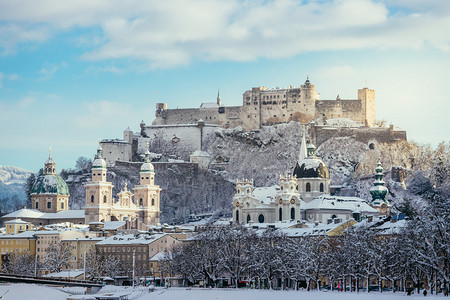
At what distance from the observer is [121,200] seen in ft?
447

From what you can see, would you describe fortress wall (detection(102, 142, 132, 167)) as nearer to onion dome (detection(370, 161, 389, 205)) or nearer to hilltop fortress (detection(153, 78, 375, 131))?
hilltop fortress (detection(153, 78, 375, 131))

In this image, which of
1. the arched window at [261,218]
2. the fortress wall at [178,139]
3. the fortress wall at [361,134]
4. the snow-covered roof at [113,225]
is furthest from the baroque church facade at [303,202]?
the fortress wall at [178,139]

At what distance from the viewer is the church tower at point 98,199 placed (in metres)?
132

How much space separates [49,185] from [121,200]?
11.8 meters

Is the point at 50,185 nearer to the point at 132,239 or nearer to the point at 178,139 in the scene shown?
the point at 178,139

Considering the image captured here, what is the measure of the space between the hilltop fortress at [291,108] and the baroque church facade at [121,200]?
2466cm

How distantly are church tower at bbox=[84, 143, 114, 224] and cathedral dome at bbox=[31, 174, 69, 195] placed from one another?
8416mm

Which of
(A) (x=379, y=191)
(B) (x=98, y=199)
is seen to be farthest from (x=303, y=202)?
(B) (x=98, y=199)

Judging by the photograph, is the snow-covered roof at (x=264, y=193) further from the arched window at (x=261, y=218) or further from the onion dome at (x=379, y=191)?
the onion dome at (x=379, y=191)

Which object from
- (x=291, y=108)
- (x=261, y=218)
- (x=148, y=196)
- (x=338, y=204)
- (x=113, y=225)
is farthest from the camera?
(x=291, y=108)

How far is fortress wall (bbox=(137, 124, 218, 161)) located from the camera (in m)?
162

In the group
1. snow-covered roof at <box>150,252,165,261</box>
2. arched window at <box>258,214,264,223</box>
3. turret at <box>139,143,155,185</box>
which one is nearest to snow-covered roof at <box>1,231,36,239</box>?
snow-covered roof at <box>150,252,165,261</box>

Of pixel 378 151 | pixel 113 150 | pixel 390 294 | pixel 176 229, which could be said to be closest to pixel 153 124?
pixel 113 150

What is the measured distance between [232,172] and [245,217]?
103ft
